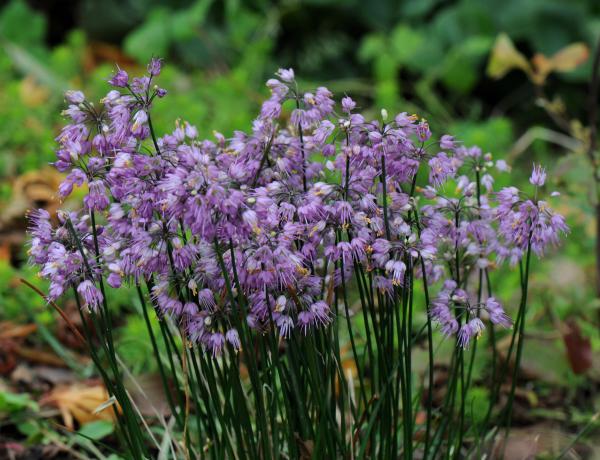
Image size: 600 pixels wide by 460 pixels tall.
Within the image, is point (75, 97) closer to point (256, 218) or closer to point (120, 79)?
point (120, 79)

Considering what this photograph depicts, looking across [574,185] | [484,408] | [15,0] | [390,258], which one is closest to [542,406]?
[484,408]

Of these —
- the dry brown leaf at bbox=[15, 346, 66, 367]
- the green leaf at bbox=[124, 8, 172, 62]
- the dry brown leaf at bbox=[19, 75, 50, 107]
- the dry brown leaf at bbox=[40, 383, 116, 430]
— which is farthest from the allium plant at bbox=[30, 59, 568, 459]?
the green leaf at bbox=[124, 8, 172, 62]

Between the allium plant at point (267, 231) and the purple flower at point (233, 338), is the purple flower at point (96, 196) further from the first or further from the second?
the purple flower at point (233, 338)

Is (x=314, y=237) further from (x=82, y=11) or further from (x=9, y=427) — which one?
(x=82, y=11)

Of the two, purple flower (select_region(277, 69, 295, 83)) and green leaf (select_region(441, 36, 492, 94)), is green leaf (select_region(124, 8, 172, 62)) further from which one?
purple flower (select_region(277, 69, 295, 83))

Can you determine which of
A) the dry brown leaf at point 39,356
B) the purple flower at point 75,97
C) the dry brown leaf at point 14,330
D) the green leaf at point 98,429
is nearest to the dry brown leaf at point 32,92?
the dry brown leaf at point 14,330

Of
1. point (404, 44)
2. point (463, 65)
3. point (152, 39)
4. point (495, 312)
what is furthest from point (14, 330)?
point (463, 65)
